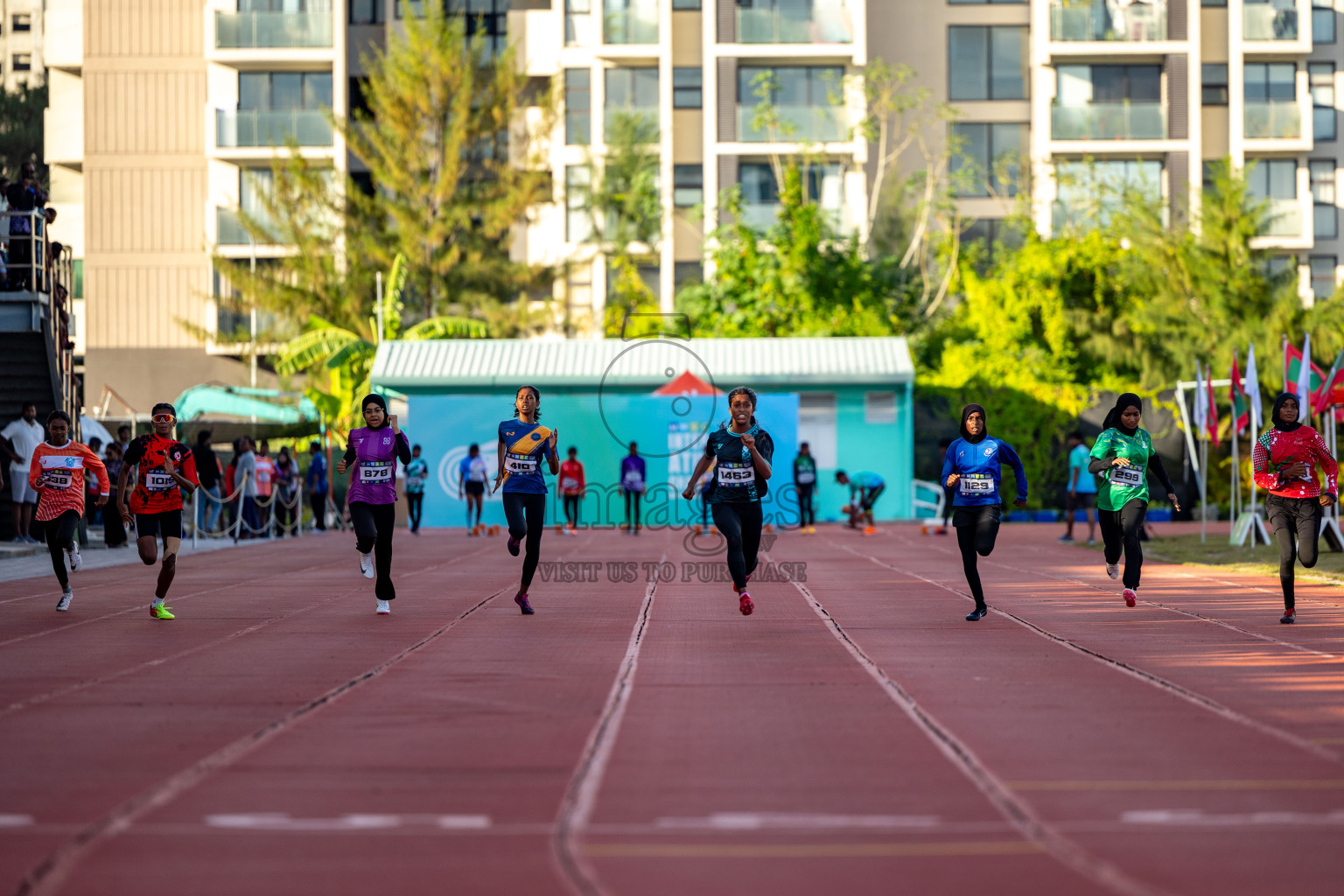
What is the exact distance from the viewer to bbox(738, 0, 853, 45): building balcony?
50.2 m

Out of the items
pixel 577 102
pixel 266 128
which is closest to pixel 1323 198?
pixel 577 102

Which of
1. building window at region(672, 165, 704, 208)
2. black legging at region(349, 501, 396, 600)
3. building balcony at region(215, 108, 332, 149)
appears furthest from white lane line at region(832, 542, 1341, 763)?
building balcony at region(215, 108, 332, 149)

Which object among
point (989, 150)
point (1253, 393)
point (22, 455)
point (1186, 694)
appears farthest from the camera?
point (989, 150)

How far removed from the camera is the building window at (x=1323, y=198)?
172 feet

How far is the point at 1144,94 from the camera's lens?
51844 millimetres

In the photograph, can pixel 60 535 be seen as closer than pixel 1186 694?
No

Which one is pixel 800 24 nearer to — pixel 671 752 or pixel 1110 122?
pixel 1110 122

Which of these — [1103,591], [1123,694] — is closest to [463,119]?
[1103,591]

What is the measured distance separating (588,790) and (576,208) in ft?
151

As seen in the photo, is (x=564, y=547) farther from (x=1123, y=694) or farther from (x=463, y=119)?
(x=463, y=119)

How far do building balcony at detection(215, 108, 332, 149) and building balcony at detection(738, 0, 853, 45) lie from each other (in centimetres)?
1413

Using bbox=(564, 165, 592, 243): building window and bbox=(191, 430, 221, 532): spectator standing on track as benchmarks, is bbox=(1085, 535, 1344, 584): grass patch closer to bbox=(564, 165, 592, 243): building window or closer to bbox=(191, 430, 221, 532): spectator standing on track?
bbox=(191, 430, 221, 532): spectator standing on track

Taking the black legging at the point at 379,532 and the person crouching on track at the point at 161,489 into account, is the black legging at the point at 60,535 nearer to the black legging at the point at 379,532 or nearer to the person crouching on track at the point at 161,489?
the person crouching on track at the point at 161,489

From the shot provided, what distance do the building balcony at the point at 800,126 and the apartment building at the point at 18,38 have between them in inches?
1240
